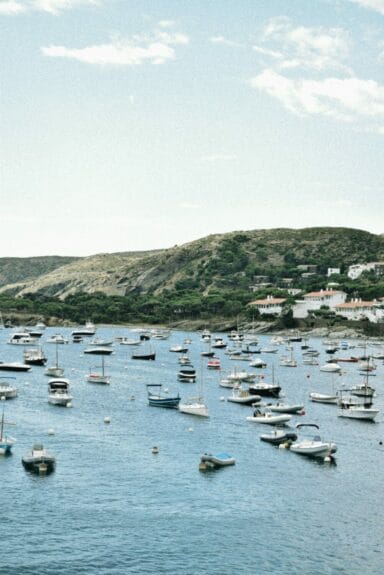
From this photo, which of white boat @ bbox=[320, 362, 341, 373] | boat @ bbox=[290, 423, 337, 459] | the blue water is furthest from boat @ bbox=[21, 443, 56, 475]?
white boat @ bbox=[320, 362, 341, 373]

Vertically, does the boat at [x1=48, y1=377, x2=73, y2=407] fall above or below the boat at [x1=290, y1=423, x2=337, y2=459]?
above

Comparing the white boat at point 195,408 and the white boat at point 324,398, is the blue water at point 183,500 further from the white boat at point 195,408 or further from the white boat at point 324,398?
the white boat at point 324,398

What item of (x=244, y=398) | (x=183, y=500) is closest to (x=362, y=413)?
(x=244, y=398)

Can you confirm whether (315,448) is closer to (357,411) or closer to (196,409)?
(357,411)

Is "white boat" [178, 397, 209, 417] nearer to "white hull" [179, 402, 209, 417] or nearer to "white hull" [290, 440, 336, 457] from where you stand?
"white hull" [179, 402, 209, 417]

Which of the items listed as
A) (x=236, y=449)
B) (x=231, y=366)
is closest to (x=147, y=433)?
(x=236, y=449)
